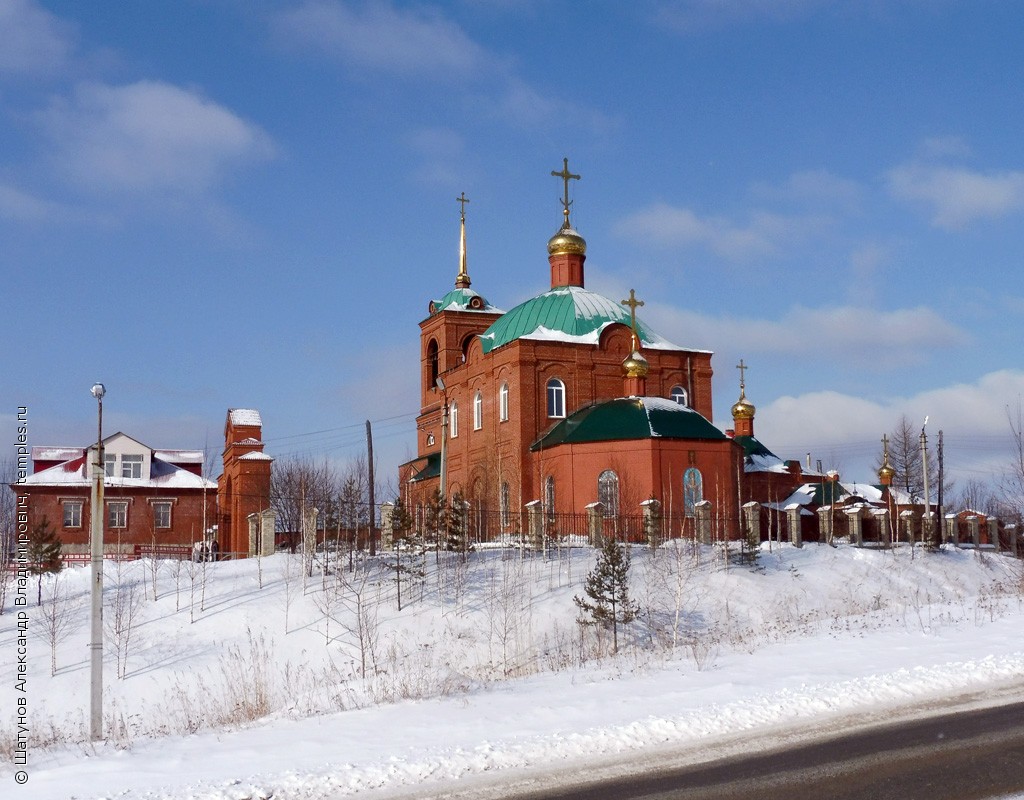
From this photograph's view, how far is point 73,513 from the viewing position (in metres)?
39.1

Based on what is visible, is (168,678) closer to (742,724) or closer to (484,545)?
(484,545)

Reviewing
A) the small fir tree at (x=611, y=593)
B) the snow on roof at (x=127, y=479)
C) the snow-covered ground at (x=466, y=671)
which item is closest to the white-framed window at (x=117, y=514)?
the snow on roof at (x=127, y=479)

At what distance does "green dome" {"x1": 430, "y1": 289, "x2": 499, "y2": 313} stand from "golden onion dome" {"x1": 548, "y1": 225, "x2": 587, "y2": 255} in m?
8.04

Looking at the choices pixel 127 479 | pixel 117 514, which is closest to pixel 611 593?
pixel 117 514

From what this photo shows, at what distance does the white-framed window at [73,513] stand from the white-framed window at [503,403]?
16037mm

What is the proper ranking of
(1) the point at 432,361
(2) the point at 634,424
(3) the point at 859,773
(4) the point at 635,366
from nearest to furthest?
(3) the point at 859,773, (2) the point at 634,424, (4) the point at 635,366, (1) the point at 432,361

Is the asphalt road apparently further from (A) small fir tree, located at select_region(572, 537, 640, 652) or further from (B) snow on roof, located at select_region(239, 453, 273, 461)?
(B) snow on roof, located at select_region(239, 453, 273, 461)

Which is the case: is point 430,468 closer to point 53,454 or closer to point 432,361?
point 432,361

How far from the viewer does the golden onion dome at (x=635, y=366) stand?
34969 millimetres

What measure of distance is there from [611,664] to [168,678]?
32.9 ft

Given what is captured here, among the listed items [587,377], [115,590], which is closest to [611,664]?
[115,590]

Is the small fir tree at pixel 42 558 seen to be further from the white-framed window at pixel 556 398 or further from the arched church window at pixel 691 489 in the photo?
the arched church window at pixel 691 489

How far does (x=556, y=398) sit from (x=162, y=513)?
52.0ft

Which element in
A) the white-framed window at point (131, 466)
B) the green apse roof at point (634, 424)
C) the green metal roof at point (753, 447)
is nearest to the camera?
the green apse roof at point (634, 424)
